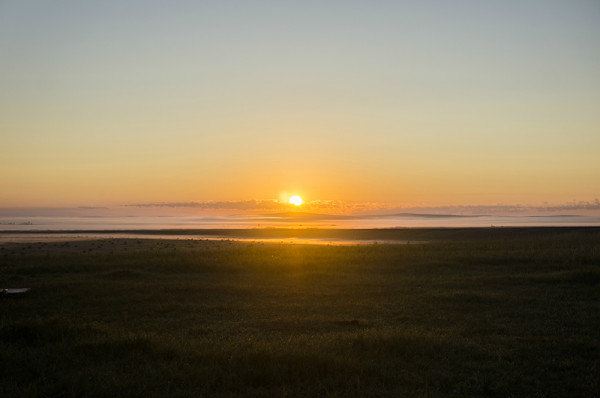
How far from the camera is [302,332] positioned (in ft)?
41.7

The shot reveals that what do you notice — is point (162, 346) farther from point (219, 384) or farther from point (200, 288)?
point (200, 288)

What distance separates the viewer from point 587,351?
10.9 meters

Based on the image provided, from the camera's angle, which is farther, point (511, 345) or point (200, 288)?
point (200, 288)

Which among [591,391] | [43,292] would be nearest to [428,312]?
[591,391]

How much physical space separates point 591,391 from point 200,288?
44.7 feet

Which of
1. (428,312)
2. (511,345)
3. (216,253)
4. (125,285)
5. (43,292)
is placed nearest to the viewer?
(511,345)

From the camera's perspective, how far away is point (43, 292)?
18.5 metres

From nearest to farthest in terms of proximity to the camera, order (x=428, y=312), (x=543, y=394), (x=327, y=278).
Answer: (x=543, y=394)
(x=428, y=312)
(x=327, y=278)

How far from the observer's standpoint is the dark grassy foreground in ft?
29.2

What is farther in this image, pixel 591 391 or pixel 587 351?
pixel 587 351

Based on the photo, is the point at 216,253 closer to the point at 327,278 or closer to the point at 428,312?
the point at 327,278

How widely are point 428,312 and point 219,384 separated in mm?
8002

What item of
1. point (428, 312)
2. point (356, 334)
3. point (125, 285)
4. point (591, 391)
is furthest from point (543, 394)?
point (125, 285)

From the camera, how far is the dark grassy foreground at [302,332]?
29.2 feet
